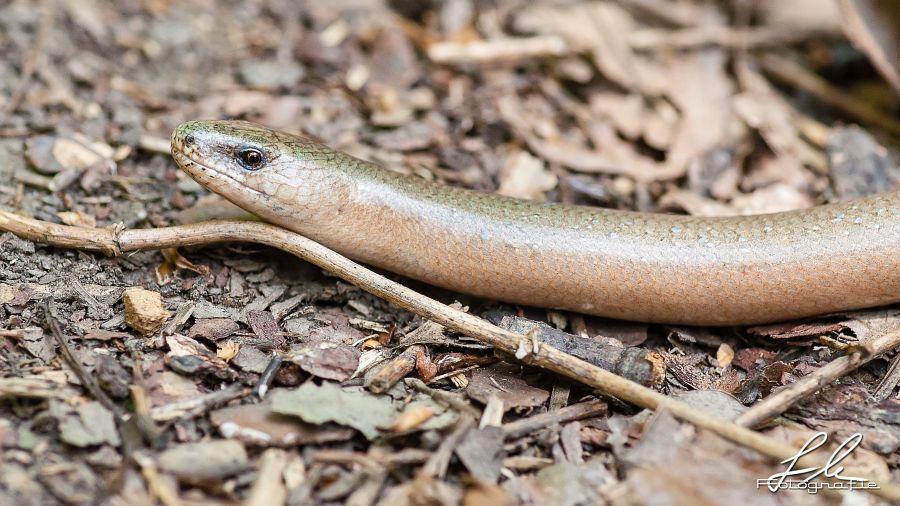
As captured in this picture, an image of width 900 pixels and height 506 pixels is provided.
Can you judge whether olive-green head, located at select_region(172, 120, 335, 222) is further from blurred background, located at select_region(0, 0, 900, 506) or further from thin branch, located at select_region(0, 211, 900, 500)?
blurred background, located at select_region(0, 0, 900, 506)

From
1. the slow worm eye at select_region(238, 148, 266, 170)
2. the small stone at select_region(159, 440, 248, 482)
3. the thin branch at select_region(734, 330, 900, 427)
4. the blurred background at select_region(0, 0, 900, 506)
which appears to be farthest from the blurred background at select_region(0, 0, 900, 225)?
the small stone at select_region(159, 440, 248, 482)

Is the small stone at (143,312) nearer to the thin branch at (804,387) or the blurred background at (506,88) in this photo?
the blurred background at (506,88)

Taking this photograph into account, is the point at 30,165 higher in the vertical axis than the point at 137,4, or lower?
lower

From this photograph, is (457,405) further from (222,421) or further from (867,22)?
(867,22)

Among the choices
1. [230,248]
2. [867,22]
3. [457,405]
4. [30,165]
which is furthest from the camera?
[867,22]

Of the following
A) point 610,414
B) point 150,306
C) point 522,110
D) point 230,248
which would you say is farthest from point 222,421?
point 522,110

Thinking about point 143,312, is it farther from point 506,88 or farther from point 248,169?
point 506,88

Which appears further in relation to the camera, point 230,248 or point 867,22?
point 867,22

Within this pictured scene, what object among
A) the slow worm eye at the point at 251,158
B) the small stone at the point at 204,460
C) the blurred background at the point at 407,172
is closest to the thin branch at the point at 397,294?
the blurred background at the point at 407,172
